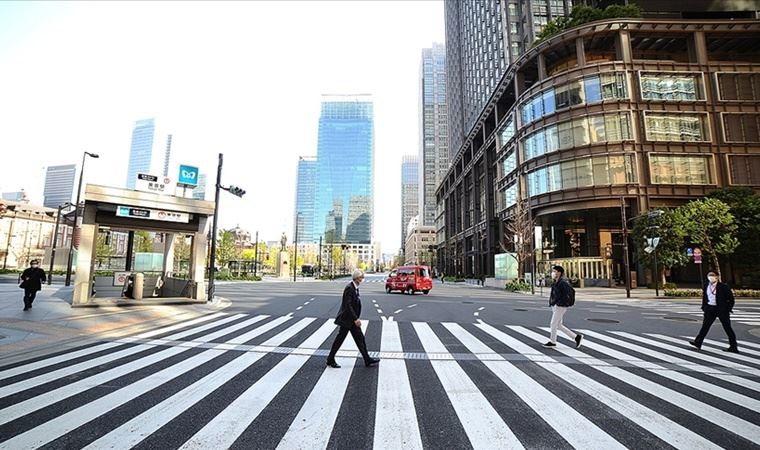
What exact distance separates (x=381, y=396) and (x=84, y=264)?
14621 mm

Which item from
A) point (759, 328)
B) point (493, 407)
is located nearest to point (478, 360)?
point (493, 407)

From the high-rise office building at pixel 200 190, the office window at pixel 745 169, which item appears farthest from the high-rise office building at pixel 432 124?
the office window at pixel 745 169

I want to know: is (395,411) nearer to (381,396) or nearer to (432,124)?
(381,396)

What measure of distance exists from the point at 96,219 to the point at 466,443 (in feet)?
55.1

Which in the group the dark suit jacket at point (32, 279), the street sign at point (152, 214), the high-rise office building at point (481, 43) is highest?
the high-rise office building at point (481, 43)

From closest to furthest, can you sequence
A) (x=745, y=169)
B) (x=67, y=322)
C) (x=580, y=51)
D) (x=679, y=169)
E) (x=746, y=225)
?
(x=67, y=322), (x=746, y=225), (x=745, y=169), (x=679, y=169), (x=580, y=51)

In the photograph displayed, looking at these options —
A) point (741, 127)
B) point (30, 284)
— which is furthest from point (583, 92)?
point (30, 284)

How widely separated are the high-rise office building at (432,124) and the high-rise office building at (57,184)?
135 metres

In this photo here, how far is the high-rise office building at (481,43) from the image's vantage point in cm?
5647

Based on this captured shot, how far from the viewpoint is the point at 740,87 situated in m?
35.1

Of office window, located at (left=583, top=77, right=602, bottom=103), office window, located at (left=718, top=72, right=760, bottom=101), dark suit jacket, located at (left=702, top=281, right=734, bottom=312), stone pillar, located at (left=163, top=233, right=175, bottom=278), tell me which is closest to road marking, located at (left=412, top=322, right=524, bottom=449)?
dark suit jacket, located at (left=702, top=281, right=734, bottom=312)

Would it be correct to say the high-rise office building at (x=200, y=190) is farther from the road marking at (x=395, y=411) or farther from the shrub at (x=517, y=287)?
the shrub at (x=517, y=287)

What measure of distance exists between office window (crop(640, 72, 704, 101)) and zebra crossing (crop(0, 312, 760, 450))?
1455 inches

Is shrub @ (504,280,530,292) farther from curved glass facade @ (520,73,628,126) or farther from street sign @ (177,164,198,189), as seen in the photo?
street sign @ (177,164,198,189)
